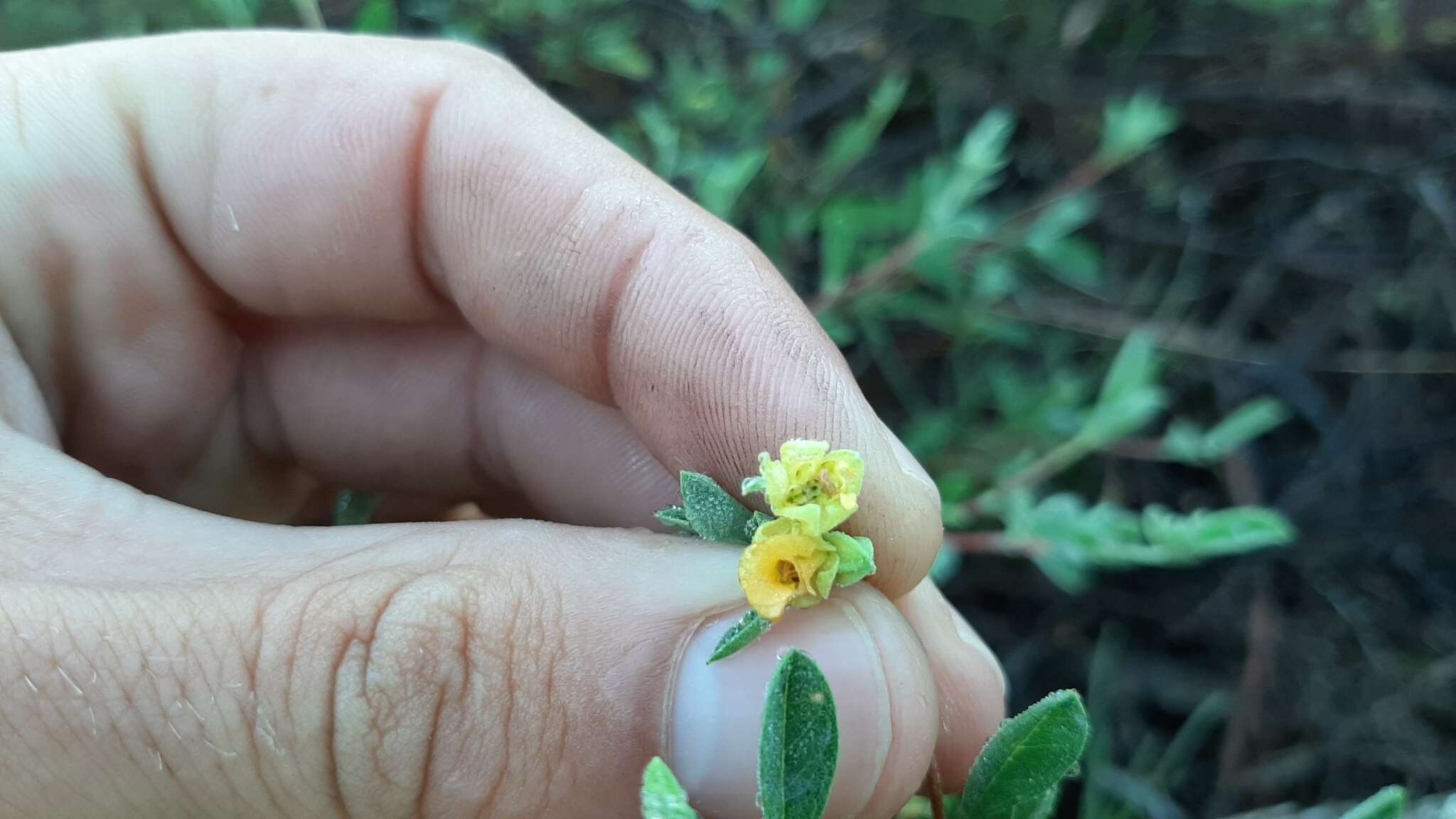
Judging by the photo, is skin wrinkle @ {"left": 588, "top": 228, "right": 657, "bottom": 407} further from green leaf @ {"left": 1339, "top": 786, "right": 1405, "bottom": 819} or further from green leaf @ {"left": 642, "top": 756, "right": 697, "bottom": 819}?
green leaf @ {"left": 1339, "top": 786, "right": 1405, "bottom": 819}

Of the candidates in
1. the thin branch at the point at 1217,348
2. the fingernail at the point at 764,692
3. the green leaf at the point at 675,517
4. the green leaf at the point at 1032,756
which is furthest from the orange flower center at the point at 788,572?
the thin branch at the point at 1217,348

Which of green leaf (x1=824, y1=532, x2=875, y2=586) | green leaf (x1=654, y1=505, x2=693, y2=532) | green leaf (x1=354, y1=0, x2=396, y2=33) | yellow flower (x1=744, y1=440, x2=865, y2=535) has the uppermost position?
green leaf (x1=354, y1=0, x2=396, y2=33)

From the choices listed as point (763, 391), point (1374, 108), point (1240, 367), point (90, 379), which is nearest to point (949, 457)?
point (1240, 367)

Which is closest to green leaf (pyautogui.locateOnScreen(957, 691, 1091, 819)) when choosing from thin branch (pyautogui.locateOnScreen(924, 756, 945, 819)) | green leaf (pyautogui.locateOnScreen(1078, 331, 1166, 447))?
thin branch (pyautogui.locateOnScreen(924, 756, 945, 819))

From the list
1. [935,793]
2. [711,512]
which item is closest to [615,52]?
[711,512]

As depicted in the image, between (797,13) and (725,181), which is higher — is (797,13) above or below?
above

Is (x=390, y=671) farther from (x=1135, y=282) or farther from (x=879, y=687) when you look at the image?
(x=1135, y=282)
